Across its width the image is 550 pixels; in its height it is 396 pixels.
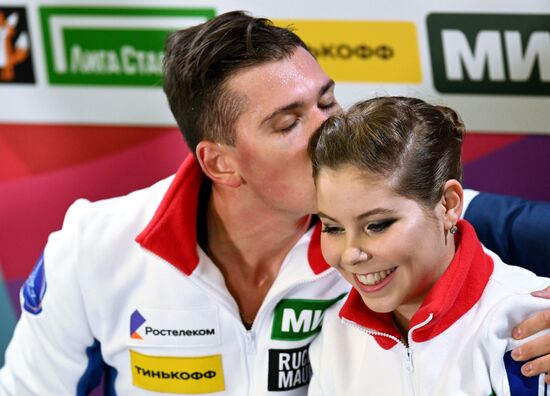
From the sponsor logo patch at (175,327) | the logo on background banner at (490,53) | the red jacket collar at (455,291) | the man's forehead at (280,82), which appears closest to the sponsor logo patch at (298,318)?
the sponsor logo patch at (175,327)

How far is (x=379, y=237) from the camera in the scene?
4.04 feet

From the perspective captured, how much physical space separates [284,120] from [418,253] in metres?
0.36

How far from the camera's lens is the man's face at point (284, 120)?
148cm

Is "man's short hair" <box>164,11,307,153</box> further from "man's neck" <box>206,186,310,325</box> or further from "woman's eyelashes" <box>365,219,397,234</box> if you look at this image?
"woman's eyelashes" <box>365,219,397,234</box>

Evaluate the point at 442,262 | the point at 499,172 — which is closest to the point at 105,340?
the point at 442,262

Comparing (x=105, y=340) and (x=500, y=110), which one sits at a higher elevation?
(x=500, y=110)

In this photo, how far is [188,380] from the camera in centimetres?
163

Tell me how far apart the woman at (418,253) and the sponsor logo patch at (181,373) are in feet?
1.22

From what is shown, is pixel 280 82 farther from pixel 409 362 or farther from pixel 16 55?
pixel 16 55

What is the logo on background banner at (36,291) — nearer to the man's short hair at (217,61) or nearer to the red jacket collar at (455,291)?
the man's short hair at (217,61)

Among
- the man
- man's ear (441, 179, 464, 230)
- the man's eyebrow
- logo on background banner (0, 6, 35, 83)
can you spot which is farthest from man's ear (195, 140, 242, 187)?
logo on background banner (0, 6, 35, 83)

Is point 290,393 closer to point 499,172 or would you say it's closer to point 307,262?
point 307,262

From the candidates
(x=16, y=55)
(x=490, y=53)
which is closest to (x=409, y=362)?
(x=490, y=53)

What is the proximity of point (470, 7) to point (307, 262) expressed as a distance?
75cm
